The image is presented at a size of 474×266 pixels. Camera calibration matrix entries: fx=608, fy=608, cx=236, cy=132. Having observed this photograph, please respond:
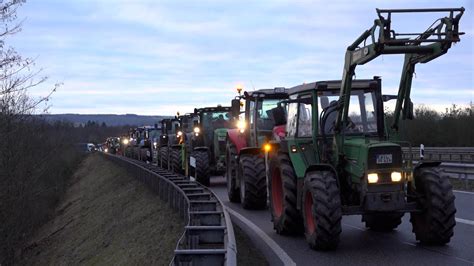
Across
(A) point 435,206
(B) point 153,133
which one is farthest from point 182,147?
(B) point 153,133

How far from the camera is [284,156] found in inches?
422

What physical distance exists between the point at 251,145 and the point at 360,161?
6946 millimetres

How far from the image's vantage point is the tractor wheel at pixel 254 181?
1395 cm

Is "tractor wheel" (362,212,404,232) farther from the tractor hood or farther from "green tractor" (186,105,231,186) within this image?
"green tractor" (186,105,231,186)

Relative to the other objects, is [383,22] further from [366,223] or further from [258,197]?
[258,197]

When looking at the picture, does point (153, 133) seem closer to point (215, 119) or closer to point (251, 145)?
point (215, 119)

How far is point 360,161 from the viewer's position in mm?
8867

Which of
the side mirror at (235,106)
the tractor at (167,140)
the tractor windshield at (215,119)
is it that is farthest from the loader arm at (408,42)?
the tractor at (167,140)

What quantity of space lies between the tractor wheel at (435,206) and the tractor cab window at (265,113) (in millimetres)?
6295

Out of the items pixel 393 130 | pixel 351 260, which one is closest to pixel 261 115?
pixel 393 130

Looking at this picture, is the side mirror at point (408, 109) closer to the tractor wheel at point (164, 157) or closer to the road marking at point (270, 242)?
the road marking at point (270, 242)

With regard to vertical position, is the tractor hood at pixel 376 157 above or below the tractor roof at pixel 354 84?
below

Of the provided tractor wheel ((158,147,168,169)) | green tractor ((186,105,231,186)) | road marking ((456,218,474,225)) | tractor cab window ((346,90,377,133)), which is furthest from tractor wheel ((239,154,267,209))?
tractor wheel ((158,147,168,169))

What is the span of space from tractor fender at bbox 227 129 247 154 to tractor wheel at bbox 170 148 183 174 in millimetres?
9426
